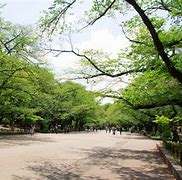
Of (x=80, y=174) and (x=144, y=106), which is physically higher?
(x=144, y=106)

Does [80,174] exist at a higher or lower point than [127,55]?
lower

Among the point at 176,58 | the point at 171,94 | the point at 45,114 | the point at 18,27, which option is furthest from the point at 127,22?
the point at 45,114

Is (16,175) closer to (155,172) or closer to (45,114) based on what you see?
(155,172)

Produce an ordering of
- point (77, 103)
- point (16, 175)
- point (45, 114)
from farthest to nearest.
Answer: point (77, 103) < point (45, 114) < point (16, 175)

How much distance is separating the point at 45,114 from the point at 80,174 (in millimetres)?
53761

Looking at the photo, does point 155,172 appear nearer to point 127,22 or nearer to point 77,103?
point 127,22

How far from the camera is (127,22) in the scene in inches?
624

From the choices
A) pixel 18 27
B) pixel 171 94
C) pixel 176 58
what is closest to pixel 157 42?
pixel 176 58

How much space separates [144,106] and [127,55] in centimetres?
311

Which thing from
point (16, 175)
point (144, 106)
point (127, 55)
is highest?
point (127, 55)

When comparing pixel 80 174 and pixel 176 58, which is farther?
pixel 176 58

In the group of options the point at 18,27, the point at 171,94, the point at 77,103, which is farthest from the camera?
the point at 77,103

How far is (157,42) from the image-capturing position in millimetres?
9805

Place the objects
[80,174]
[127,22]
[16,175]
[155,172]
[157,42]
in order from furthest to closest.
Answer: [127,22], [155,172], [80,174], [16,175], [157,42]
